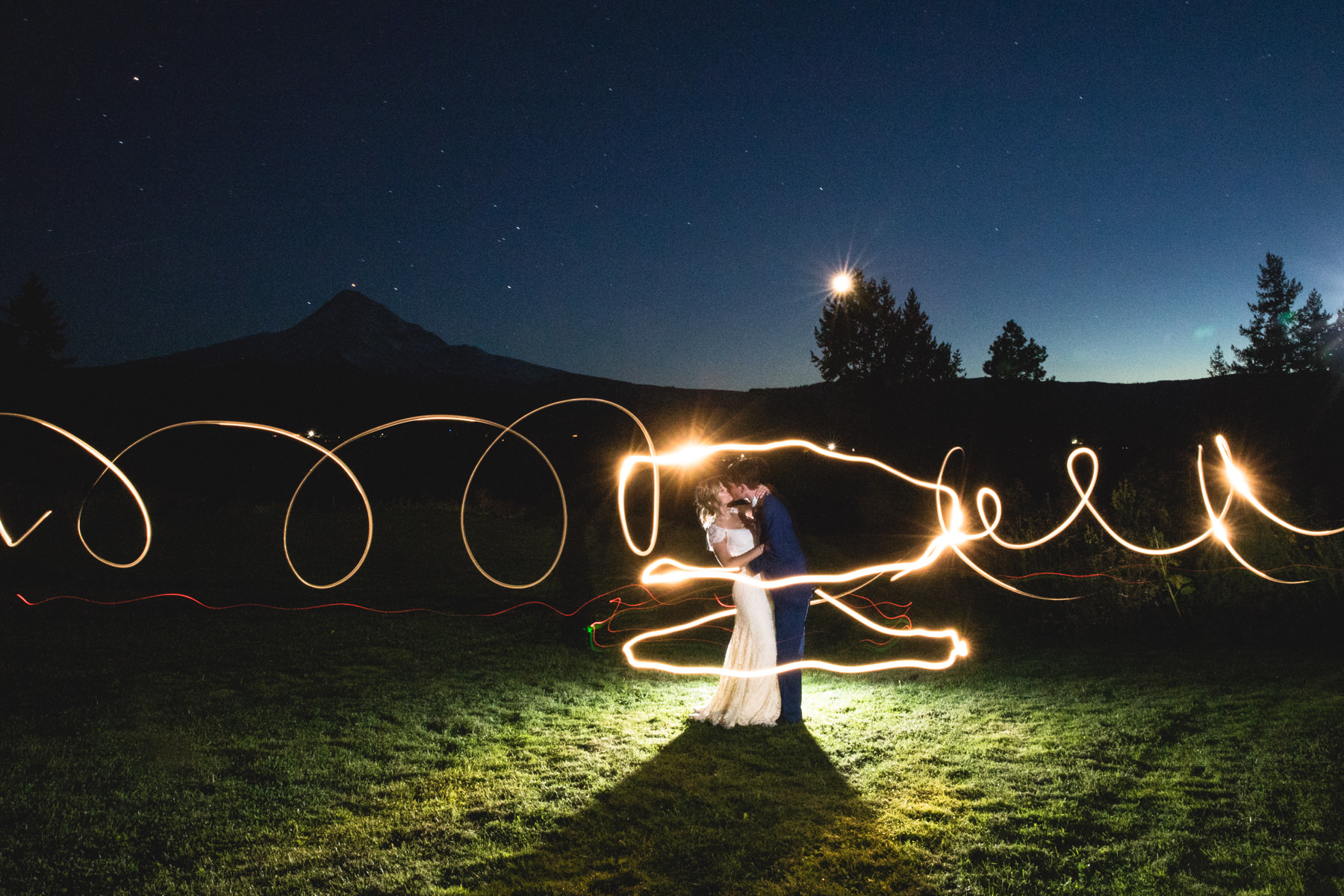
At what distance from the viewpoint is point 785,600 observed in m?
7.02

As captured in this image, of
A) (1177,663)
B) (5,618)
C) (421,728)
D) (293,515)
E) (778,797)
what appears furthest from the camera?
(293,515)

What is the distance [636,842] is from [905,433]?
31.7m

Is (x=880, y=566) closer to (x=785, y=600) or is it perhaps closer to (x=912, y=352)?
(x=785, y=600)

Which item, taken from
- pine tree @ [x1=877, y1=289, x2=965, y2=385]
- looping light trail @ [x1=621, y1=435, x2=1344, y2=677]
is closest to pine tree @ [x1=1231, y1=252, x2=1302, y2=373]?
pine tree @ [x1=877, y1=289, x2=965, y2=385]

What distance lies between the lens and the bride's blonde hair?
7.17 m

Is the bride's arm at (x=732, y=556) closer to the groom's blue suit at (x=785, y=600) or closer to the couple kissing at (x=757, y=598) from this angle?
the couple kissing at (x=757, y=598)

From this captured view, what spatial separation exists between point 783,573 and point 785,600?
0.83ft

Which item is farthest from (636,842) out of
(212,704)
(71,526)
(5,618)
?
(71,526)

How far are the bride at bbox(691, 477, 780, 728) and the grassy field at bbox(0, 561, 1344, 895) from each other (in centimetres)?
24

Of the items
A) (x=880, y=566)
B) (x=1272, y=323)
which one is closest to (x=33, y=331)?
(x=880, y=566)

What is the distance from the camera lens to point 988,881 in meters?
3.97

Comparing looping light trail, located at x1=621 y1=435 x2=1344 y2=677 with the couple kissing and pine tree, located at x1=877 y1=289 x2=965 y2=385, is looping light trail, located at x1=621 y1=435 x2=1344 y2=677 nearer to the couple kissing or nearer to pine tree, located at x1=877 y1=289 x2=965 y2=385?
the couple kissing

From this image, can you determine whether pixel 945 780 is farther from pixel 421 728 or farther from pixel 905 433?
pixel 905 433

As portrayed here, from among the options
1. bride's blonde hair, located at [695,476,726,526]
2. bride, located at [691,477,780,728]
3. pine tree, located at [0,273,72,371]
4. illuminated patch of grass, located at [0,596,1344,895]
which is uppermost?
pine tree, located at [0,273,72,371]
